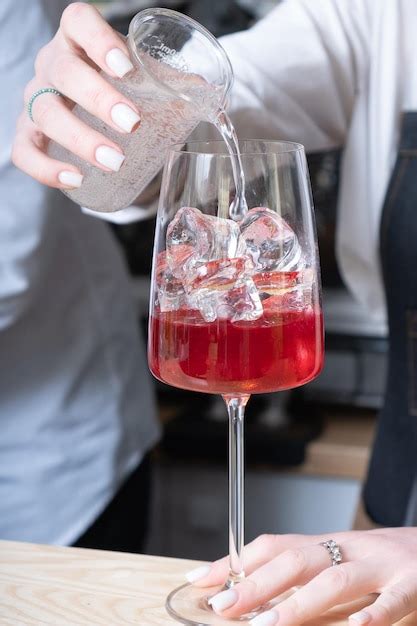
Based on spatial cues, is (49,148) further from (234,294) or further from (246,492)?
(246,492)

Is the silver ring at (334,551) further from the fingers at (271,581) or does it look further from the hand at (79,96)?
the hand at (79,96)

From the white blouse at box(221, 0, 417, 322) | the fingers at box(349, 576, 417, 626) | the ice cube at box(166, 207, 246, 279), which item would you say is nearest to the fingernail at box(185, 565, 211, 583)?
the fingers at box(349, 576, 417, 626)

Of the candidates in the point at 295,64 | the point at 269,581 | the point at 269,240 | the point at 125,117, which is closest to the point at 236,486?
the point at 269,581

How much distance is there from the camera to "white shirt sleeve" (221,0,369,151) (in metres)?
1.23

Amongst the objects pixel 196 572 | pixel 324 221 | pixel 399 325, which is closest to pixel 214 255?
pixel 196 572

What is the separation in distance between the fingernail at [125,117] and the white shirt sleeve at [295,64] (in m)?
0.47

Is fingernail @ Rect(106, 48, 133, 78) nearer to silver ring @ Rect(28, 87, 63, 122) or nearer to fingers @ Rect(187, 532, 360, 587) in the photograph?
silver ring @ Rect(28, 87, 63, 122)

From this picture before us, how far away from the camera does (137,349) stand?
1.64 m

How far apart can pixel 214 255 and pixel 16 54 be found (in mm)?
665

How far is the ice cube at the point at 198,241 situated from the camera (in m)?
0.70

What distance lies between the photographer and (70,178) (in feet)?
2.76

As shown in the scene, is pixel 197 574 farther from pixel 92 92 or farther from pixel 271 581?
pixel 92 92

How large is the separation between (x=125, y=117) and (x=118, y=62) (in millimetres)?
44

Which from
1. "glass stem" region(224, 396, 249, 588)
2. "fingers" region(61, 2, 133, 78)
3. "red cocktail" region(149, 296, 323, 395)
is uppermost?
"fingers" region(61, 2, 133, 78)
